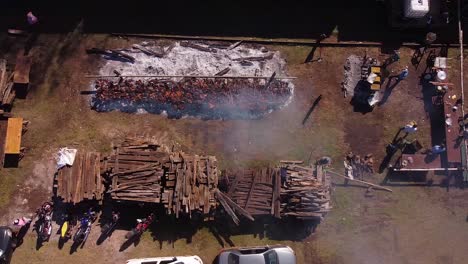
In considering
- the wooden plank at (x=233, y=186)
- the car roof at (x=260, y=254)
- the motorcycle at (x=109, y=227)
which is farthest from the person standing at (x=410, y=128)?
the motorcycle at (x=109, y=227)

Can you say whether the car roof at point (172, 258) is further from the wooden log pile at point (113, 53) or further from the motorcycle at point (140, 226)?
the wooden log pile at point (113, 53)

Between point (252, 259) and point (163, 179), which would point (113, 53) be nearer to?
point (163, 179)

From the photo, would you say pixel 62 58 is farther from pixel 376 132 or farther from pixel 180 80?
pixel 376 132

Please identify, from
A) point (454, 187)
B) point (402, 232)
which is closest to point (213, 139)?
point (402, 232)

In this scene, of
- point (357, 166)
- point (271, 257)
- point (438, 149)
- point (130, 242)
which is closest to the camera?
point (271, 257)

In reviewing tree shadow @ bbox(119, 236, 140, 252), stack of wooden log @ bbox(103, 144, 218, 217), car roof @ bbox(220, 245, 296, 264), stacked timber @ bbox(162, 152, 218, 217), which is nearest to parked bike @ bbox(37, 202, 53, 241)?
stack of wooden log @ bbox(103, 144, 218, 217)

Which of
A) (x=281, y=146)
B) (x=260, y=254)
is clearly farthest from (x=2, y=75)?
(x=260, y=254)
